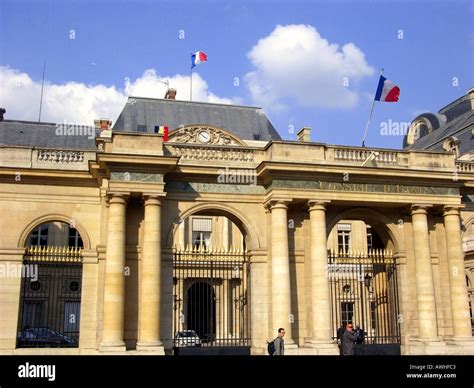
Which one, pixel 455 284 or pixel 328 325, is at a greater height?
pixel 455 284

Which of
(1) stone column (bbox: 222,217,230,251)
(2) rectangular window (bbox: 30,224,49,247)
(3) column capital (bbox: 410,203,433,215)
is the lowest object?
(3) column capital (bbox: 410,203,433,215)

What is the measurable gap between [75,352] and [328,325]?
710 cm

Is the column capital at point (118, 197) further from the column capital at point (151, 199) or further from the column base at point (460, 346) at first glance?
the column base at point (460, 346)

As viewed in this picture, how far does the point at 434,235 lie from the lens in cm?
1858

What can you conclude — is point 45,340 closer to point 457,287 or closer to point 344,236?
point 457,287

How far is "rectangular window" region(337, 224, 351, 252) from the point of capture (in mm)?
35812

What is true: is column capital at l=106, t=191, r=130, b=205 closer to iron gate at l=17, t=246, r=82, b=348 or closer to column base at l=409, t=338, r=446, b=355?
iron gate at l=17, t=246, r=82, b=348

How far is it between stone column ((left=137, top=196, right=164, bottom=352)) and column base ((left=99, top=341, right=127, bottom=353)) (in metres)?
0.45

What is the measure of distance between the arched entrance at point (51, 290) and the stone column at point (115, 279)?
1.88m

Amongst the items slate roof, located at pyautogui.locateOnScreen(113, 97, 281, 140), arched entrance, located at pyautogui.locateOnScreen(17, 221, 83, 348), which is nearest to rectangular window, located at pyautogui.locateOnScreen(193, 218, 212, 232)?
slate roof, located at pyautogui.locateOnScreen(113, 97, 281, 140)
